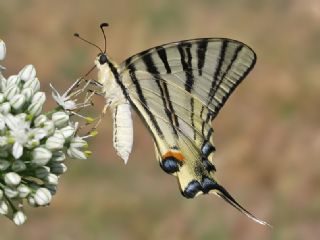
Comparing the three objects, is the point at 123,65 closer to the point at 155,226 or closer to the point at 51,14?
the point at 155,226

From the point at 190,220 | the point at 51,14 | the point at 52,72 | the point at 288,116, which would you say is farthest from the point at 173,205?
the point at 51,14

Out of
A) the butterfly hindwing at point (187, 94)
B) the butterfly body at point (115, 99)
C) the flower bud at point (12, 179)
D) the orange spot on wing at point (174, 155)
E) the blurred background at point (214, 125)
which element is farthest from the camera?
the blurred background at point (214, 125)

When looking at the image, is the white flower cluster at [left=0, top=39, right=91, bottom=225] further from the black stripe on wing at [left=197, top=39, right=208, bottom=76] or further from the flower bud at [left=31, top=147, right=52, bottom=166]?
the black stripe on wing at [left=197, top=39, right=208, bottom=76]

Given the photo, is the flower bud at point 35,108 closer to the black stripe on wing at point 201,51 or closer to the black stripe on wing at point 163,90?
the black stripe on wing at point 163,90

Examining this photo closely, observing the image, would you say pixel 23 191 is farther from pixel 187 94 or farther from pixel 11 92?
pixel 187 94

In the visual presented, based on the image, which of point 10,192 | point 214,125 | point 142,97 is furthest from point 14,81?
point 214,125

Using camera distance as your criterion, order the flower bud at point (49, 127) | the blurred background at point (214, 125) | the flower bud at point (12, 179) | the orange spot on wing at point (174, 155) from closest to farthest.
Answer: the flower bud at point (12, 179), the flower bud at point (49, 127), the orange spot on wing at point (174, 155), the blurred background at point (214, 125)

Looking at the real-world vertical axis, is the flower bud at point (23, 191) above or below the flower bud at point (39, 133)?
below

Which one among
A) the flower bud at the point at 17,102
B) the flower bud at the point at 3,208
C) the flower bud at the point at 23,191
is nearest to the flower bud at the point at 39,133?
the flower bud at the point at 17,102
